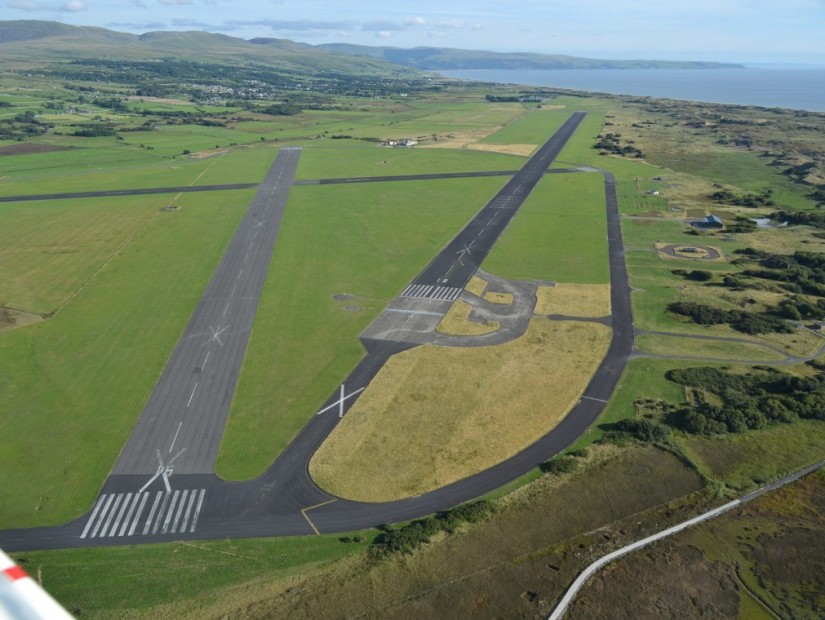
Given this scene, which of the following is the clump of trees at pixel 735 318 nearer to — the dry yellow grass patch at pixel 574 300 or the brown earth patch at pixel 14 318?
the dry yellow grass patch at pixel 574 300

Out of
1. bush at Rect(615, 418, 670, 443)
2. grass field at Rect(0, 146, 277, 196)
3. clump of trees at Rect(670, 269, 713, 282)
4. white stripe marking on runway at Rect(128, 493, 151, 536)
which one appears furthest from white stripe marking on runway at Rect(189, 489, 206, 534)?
grass field at Rect(0, 146, 277, 196)

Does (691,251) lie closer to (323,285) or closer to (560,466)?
(323,285)

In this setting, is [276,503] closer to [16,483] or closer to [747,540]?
[16,483]

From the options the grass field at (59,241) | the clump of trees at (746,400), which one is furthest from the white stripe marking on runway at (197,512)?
the grass field at (59,241)

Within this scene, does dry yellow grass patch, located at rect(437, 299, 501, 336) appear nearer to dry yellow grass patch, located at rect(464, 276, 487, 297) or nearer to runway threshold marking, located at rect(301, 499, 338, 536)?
dry yellow grass patch, located at rect(464, 276, 487, 297)

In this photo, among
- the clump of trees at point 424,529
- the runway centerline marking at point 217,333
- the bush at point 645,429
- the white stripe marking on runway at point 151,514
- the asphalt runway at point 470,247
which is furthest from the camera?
the asphalt runway at point 470,247

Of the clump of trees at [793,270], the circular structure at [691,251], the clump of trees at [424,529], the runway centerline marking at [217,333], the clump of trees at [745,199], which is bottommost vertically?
the runway centerline marking at [217,333]

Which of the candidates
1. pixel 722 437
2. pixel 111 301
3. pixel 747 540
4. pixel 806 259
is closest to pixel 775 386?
pixel 722 437
